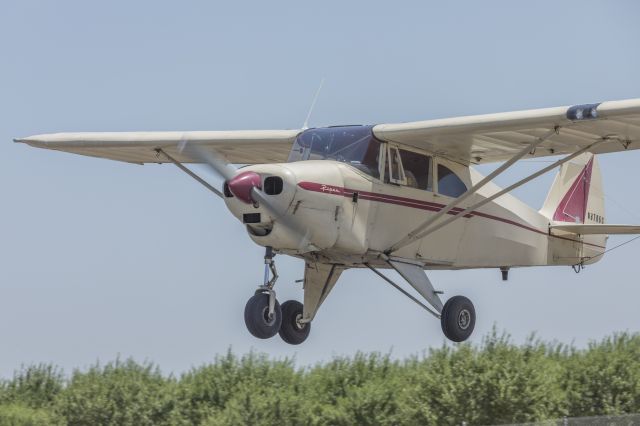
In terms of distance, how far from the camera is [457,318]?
71.1 feet

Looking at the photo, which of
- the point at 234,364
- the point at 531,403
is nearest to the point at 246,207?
the point at 531,403

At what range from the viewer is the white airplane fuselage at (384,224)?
19312 millimetres

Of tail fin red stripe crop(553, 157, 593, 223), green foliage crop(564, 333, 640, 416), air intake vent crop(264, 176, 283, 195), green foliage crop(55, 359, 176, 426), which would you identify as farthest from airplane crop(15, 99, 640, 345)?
green foliage crop(55, 359, 176, 426)

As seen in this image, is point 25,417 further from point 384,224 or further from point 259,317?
point 384,224

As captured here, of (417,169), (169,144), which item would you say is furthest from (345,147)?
(169,144)

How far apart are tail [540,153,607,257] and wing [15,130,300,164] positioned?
4.88m

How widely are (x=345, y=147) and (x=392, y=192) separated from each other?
937 mm

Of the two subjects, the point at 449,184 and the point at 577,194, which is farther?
the point at 577,194

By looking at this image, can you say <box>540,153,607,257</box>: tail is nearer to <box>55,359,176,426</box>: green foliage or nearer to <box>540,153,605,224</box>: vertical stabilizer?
<box>540,153,605,224</box>: vertical stabilizer

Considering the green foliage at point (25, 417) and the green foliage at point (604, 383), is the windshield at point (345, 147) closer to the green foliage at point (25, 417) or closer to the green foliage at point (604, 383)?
the green foliage at point (604, 383)

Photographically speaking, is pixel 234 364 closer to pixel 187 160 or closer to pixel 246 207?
pixel 187 160

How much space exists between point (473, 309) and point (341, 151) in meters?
3.43

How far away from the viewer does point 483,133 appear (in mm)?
20859

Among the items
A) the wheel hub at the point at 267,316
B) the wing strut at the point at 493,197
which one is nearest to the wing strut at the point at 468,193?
the wing strut at the point at 493,197
